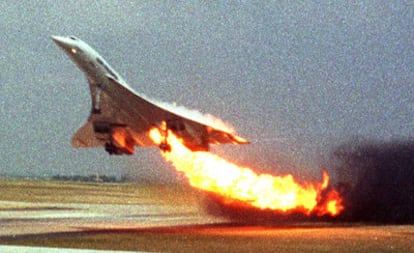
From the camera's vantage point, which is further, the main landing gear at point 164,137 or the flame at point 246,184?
the flame at point 246,184

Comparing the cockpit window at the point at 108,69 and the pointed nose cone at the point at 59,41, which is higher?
the pointed nose cone at the point at 59,41

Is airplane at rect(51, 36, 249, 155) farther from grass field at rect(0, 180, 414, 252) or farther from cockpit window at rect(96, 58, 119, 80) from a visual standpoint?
grass field at rect(0, 180, 414, 252)

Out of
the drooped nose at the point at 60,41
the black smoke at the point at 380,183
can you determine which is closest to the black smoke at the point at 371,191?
the black smoke at the point at 380,183

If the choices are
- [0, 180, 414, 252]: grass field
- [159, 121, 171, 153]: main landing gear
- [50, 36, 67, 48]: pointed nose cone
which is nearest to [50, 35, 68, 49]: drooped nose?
[50, 36, 67, 48]: pointed nose cone

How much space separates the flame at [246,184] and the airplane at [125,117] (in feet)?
3.90

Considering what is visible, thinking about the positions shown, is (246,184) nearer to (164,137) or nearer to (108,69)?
(164,137)

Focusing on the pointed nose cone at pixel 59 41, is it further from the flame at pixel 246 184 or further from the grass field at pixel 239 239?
the grass field at pixel 239 239

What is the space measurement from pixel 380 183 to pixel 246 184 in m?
9.17

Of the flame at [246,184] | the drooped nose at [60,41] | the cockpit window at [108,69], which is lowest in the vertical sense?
the flame at [246,184]

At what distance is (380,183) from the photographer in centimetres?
4466

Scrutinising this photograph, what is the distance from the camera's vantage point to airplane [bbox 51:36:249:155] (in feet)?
125

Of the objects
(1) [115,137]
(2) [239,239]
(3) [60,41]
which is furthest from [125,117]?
(2) [239,239]

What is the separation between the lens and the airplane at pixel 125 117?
125 feet

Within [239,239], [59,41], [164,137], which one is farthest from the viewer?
[164,137]
